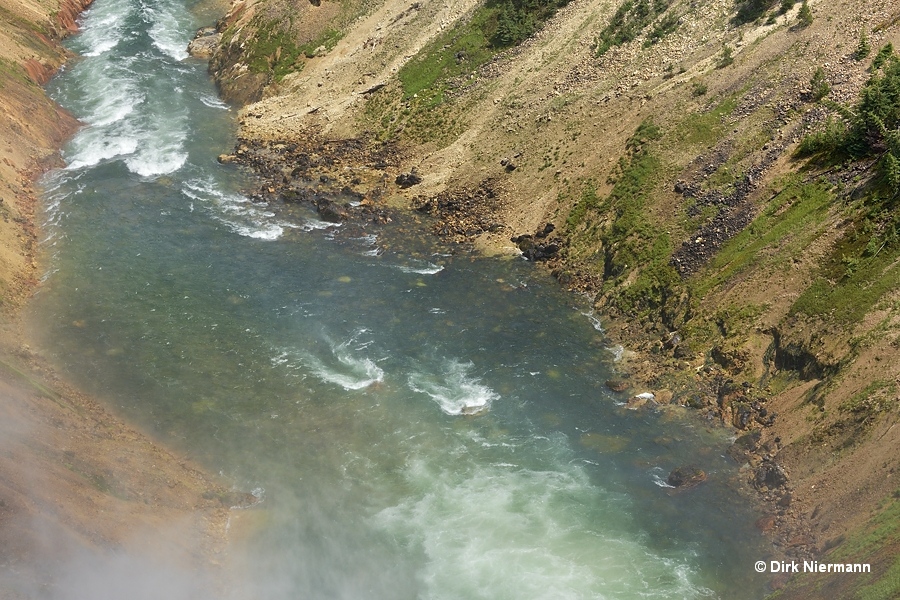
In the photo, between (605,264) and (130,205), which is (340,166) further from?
(605,264)

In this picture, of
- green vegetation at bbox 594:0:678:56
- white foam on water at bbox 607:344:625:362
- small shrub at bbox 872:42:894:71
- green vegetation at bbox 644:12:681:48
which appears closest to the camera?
white foam on water at bbox 607:344:625:362

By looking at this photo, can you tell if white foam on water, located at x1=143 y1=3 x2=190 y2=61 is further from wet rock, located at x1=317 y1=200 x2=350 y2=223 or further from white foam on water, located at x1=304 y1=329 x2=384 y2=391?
white foam on water, located at x1=304 y1=329 x2=384 y2=391

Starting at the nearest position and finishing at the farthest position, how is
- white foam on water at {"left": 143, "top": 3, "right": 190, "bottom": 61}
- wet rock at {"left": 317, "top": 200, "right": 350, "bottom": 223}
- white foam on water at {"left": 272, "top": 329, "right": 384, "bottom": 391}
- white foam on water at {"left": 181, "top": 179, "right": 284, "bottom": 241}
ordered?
white foam on water at {"left": 272, "top": 329, "right": 384, "bottom": 391} < white foam on water at {"left": 181, "top": 179, "right": 284, "bottom": 241} < wet rock at {"left": 317, "top": 200, "right": 350, "bottom": 223} < white foam on water at {"left": 143, "top": 3, "right": 190, "bottom": 61}

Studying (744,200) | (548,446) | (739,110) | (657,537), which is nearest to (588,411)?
(548,446)

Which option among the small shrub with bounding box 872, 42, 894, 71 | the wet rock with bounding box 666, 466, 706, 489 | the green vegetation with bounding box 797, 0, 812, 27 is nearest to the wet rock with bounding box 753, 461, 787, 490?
the wet rock with bounding box 666, 466, 706, 489

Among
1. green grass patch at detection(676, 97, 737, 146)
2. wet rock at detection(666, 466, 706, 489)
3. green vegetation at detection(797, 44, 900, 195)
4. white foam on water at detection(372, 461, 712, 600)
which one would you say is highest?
green vegetation at detection(797, 44, 900, 195)

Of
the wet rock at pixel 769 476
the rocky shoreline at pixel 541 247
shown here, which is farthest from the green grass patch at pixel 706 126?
the wet rock at pixel 769 476

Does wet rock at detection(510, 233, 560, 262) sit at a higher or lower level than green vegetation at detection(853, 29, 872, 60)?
lower
